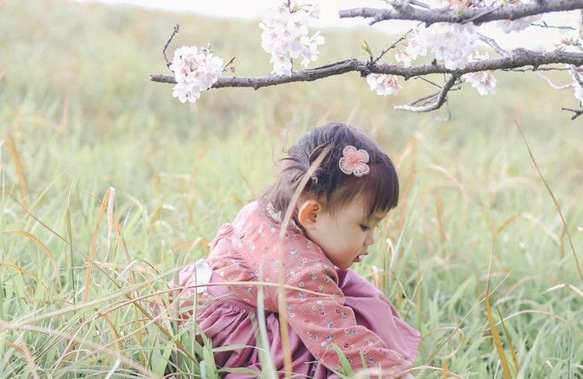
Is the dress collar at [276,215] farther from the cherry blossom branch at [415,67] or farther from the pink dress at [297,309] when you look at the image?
the cherry blossom branch at [415,67]

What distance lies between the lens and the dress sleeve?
4.93 ft

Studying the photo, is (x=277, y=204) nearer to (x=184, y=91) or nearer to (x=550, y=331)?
(x=184, y=91)

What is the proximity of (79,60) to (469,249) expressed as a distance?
334 cm

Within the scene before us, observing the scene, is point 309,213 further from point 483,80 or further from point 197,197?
point 197,197

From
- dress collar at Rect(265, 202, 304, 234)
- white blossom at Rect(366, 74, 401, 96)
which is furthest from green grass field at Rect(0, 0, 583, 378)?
white blossom at Rect(366, 74, 401, 96)

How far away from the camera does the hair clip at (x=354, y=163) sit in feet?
5.04

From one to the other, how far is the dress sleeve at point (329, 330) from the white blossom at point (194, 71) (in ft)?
1.32

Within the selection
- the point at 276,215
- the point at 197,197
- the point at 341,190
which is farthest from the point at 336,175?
the point at 197,197

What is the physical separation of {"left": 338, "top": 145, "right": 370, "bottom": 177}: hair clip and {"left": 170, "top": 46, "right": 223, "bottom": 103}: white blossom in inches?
11.6

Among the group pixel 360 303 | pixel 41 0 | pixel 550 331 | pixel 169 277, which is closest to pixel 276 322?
pixel 360 303

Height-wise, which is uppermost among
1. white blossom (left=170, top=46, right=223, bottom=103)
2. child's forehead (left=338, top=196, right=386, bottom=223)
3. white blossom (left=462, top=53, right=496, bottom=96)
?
white blossom (left=170, top=46, right=223, bottom=103)

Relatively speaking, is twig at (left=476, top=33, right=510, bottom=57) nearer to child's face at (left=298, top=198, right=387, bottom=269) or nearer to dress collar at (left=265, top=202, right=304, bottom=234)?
child's face at (left=298, top=198, right=387, bottom=269)

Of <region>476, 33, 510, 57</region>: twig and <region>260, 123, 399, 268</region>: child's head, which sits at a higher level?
<region>476, 33, 510, 57</region>: twig

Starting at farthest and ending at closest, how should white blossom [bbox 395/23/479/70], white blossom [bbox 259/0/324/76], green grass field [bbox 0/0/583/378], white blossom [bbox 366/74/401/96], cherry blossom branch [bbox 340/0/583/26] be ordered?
1. white blossom [bbox 366/74/401/96]
2. green grass field [bbox 0/0/583/378]
3. white blossom [bbox 259/0/324/76]
4. white blossom [bbox 395/23/479/70]
5. cherry blossom branch [bbox 340/0/583/26]
